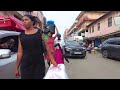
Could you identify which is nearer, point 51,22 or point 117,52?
point 51,22

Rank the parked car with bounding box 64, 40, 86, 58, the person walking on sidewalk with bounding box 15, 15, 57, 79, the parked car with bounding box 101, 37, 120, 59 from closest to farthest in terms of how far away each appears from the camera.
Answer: the person walking on sidewalk with bounding box 15, 15, 57, 79 < the parked car with bounding box 101, 37, 120, 59 < the parked car with bounding box 64, 40, 86, 58

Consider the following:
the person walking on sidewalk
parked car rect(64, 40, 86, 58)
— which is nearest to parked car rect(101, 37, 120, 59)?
parked car rect(64, 40, 86, 58)

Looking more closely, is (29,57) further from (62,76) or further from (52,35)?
(52,35)

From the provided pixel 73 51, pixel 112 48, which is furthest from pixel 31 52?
pixel 73 51

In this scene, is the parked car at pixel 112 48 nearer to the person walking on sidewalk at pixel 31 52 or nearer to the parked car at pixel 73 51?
the parked car at pixel 73 51

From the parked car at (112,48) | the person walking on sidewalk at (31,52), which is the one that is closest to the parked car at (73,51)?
the parked car at (112,48)

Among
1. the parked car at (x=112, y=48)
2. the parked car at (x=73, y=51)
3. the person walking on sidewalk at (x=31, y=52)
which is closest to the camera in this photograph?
the person walking on sidewalk at (x=31, y=52)

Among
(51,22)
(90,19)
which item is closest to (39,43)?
(51,22)

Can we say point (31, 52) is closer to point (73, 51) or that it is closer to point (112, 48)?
point (112, 48)

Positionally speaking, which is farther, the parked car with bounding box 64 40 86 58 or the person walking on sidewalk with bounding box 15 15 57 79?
the parked car with bounding box 64 40 86 58

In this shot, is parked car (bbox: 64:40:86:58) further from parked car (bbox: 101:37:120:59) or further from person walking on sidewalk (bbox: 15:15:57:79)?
person walking on sidewalk (bbox: 15:15:57:79)
